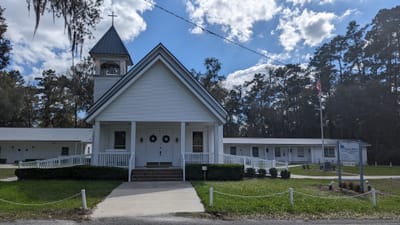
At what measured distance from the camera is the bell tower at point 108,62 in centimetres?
2050

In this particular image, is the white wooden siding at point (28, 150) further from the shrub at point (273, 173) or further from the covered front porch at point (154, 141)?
the shrub at point (273, 173)

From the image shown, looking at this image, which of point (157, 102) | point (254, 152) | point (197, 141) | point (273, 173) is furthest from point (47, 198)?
point (254, 152)

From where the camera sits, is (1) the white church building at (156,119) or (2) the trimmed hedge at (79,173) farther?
(1) the white church building at (156,119)

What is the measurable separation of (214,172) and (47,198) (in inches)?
321

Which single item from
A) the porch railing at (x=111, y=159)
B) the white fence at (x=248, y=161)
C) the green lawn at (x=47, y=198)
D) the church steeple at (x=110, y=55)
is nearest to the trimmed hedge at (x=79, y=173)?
the porch railing at (x=111, y=159)

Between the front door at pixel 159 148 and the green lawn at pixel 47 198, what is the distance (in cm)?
511

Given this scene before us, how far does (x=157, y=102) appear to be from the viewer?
16531mm

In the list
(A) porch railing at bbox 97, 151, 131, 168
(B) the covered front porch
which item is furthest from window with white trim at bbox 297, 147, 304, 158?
(A) porch railing at bbox 97, 151, 131, 168

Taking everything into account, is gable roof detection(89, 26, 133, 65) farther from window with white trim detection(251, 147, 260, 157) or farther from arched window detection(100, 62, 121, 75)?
window with white trim detection(251, 147, 260, 157)

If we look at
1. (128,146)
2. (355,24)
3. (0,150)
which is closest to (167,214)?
(128,146)

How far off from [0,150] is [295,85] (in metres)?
48.6

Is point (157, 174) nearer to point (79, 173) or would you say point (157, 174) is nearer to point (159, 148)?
point (159, 148)

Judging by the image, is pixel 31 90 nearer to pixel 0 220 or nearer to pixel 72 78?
pixel 72 78

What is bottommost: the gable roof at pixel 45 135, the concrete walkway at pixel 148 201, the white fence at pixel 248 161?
the concrete walkway at pixel 148 201
